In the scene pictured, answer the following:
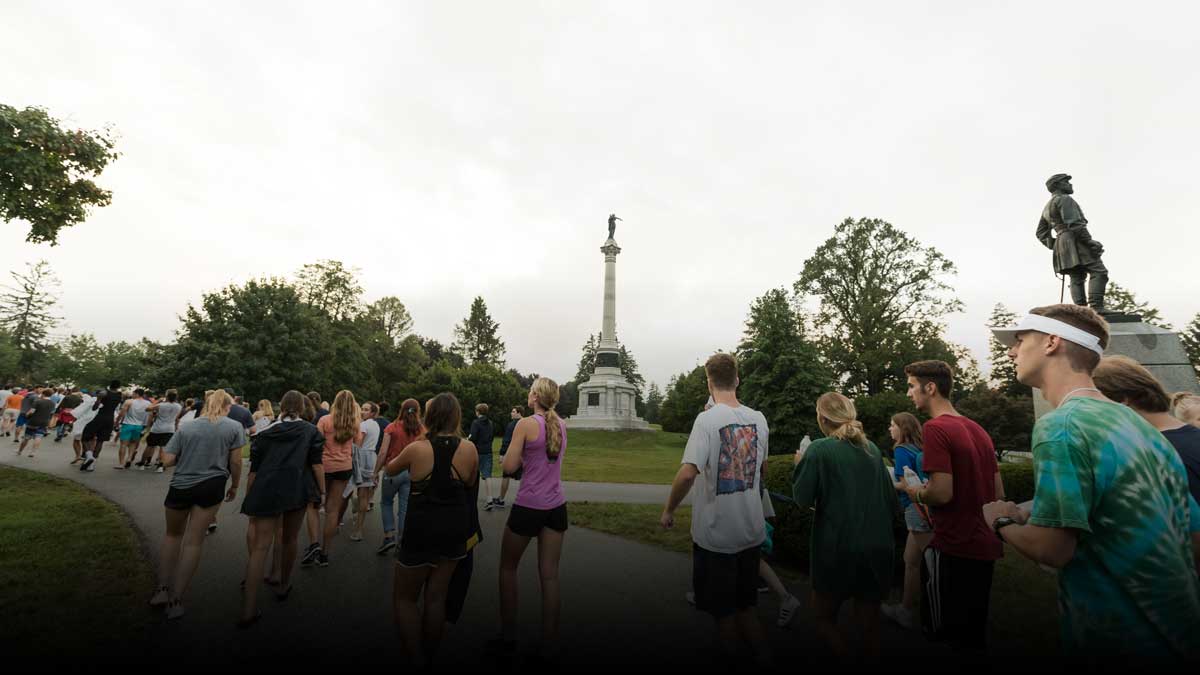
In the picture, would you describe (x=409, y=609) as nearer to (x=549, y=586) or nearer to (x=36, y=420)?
(x=549, y=586)

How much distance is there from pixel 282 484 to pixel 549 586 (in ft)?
10.5

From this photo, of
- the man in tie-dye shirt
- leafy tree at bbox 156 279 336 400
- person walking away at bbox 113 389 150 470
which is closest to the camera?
the man in tie-dye shirt

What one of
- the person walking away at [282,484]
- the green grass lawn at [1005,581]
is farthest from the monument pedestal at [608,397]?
the person walking away at [282,484]

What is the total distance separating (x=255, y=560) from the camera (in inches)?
203

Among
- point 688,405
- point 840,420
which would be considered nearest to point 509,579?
point 840,420

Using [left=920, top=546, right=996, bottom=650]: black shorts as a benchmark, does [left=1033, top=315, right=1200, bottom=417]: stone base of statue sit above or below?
above

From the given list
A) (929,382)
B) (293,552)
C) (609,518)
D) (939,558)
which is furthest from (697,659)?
(609,518)

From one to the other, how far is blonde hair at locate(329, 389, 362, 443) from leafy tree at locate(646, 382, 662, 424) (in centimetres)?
8311

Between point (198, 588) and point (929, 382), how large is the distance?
7.96 metres

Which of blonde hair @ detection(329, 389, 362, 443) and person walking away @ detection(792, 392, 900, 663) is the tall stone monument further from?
person walking away @ detection(792, 392, 900, 663)

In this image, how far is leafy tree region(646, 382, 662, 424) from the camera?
96300mm

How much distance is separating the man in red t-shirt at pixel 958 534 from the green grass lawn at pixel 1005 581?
133 centimetres

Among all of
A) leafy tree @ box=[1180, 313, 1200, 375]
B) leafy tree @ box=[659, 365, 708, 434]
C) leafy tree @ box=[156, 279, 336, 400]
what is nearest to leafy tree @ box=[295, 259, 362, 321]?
leafy tree @ box=[156, 279, 336, 400]

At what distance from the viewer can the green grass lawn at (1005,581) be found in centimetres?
482
